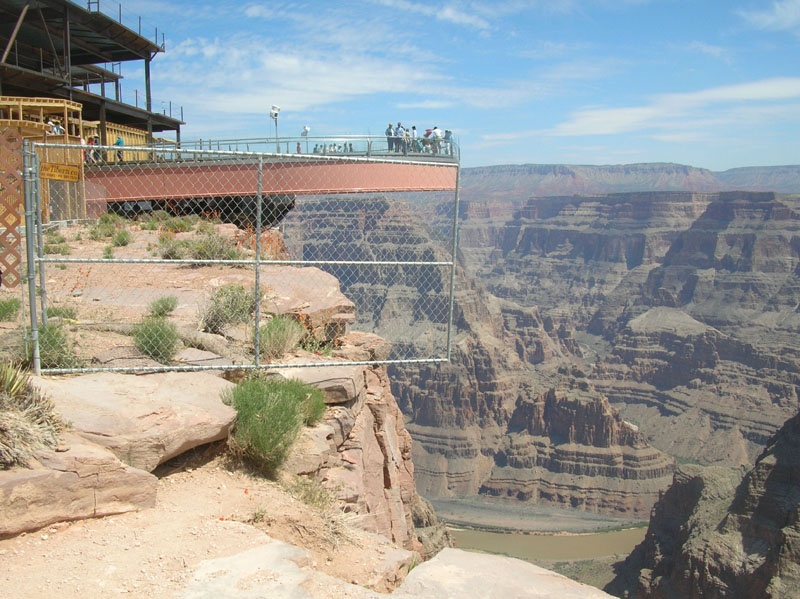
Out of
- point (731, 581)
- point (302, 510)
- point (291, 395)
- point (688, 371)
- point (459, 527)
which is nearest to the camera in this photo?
point (302, 510)

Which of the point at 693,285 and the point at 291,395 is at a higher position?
the point at 291,395

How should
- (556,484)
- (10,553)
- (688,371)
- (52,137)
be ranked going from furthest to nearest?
(688,371) → (556,484) → (52,137) → (10,553)

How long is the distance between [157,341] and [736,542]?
29087 millimetres

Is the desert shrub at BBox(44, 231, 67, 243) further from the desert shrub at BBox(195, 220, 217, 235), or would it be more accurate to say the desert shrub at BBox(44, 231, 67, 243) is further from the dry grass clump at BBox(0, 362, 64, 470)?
the dry grass clump at BBox(0, 362, 64, 470)

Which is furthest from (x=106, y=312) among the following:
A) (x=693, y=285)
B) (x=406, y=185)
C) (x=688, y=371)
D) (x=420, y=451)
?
(x=693, y=285)

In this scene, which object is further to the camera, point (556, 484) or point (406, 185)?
point (556, 484)

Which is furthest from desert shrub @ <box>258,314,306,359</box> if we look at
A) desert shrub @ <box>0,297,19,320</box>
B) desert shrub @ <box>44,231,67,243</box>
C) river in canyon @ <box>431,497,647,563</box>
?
river in canyon @ <box>431,497,647,563</box>

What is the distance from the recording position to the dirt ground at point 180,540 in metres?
4.50

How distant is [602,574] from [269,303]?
1392 inches

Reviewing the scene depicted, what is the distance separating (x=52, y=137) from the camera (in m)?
19.5

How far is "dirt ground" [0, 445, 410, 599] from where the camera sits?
4.50 metres

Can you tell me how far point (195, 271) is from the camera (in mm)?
12391

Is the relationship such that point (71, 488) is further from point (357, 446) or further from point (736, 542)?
point (736, 542)

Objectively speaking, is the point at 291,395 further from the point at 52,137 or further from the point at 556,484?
the point at 556,484
